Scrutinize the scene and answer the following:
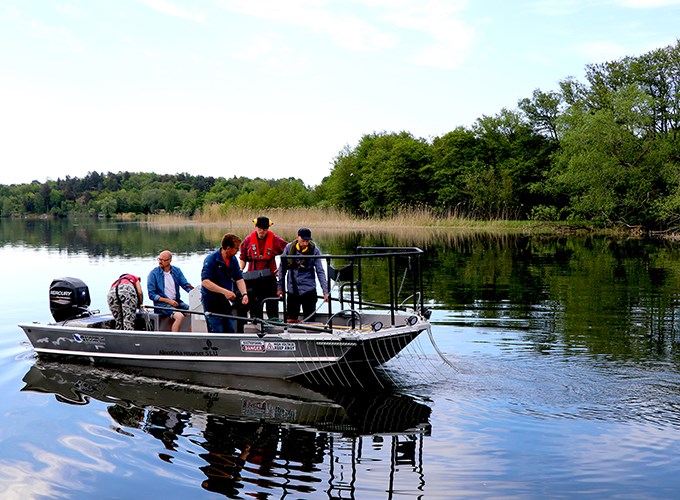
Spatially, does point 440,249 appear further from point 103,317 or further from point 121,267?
point 103,317

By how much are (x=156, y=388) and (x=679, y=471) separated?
6774 mm

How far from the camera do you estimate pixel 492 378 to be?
945 cm

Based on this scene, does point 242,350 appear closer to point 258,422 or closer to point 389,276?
point 258,422

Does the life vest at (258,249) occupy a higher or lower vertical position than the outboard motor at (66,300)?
higher

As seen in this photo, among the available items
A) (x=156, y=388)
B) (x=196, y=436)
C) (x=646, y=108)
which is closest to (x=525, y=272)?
(x=156, y=388)

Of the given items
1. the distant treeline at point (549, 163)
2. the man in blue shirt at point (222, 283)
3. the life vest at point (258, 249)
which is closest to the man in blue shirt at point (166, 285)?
the man in blue shirt at point (222, 283)

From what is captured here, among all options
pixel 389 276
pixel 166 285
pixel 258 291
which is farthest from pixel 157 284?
pixel 389 276

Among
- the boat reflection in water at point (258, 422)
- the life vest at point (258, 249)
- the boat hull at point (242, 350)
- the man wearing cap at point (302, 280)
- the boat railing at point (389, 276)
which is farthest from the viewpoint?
the life vest at point (258, 249)

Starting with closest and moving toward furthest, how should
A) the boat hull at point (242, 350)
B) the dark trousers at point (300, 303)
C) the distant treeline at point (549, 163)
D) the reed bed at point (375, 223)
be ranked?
the boat hull at point (242, 350) < the dark trousers at point (300, 303) < the distant treeline at point (549, 163) < the reed bed at point (375, 223)

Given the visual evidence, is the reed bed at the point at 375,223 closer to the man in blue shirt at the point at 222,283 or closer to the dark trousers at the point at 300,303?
the dark trousers at the point at 300,303

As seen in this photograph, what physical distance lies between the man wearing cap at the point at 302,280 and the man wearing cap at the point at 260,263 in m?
0.37

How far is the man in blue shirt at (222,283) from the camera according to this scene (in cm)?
988

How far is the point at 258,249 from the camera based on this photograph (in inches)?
426

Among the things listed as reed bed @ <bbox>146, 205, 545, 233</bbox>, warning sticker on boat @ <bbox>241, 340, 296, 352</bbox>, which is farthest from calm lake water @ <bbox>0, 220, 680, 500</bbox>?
reed bed @ <bbox>146, 205, 545, 233</bbox>
